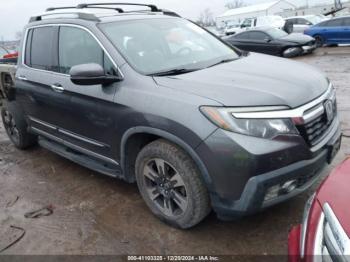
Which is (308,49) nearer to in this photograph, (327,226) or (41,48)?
(41,48)

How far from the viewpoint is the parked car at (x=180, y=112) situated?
8.75ft

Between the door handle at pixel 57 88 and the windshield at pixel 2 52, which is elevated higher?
the door handle at pixel 57 88

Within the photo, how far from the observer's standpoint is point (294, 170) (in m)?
2.71

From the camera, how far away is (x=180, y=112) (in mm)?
2848

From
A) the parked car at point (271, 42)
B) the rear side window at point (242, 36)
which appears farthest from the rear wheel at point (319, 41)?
the rear side window at point (242, 36)

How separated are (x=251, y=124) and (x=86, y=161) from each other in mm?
2055

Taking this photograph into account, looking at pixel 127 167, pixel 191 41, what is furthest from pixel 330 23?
pixel 127 167

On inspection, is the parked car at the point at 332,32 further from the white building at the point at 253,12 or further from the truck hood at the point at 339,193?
the white building at the point at 253,12

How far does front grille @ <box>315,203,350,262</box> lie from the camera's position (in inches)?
63.3

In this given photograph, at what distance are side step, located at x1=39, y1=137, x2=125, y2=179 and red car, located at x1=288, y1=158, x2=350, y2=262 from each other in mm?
1965

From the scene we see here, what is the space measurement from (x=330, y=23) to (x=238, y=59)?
1606 cm

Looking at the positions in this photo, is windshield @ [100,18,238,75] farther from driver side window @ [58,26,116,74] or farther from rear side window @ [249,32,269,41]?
rear side window @ [249,32,269,41]

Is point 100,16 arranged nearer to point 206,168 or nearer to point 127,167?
point 127,167

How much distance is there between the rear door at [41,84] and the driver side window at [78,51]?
0.49 ft
